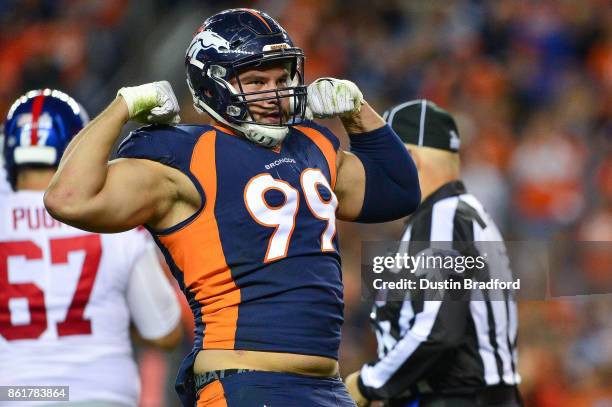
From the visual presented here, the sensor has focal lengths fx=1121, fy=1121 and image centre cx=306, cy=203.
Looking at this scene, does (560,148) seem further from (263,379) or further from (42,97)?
(263,379)

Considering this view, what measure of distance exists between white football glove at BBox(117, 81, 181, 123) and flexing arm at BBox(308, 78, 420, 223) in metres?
0.63

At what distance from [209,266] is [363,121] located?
827 millimetres

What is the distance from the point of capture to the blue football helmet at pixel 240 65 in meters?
3.54

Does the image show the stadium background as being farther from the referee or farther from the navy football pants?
the navy football pants

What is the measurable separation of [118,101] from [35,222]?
109 cm

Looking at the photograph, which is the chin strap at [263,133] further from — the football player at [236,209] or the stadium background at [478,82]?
the stadium background at [478,82]

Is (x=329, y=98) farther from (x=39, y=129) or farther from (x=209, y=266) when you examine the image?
(x=39, y=129)

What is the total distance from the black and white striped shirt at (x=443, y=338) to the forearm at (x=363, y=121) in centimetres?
78

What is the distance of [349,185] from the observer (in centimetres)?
383

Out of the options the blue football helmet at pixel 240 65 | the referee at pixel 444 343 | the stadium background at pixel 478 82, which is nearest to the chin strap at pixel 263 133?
the blue football helmet at pixel 240 65

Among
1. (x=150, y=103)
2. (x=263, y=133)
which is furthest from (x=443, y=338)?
(x=150, y=103)

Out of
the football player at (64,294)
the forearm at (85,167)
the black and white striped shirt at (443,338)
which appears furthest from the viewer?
the black and white striped shirt at (443,338)

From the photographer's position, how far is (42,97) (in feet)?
15.2

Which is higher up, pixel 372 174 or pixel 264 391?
pixel 372 174
